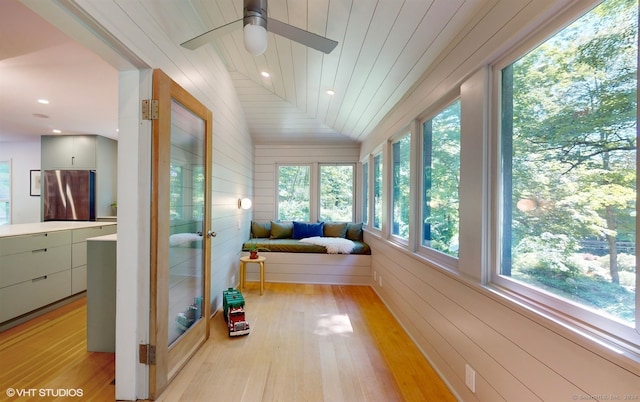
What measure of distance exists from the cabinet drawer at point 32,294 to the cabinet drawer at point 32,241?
329 millimetres

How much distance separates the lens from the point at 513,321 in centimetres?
123

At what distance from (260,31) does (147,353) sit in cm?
200

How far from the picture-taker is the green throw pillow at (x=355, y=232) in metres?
4.71

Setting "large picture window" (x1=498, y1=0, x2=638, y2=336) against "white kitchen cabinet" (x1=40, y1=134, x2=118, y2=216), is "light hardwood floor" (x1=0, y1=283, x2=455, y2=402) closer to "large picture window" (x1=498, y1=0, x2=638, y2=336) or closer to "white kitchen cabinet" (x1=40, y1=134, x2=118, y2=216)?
"large picture window" (x1=498, y1=0, x2=638, y2=336)

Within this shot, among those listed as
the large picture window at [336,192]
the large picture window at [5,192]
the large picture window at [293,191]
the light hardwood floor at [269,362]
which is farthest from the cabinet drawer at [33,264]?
the large picture window at [5,192]

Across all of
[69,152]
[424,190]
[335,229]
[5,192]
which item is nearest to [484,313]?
[424,190]

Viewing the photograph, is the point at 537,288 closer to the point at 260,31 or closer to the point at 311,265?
the point at 260,31

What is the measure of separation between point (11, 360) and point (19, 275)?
93cm

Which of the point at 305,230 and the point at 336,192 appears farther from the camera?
the point at 336,192

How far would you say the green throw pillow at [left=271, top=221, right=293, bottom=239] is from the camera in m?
4.78

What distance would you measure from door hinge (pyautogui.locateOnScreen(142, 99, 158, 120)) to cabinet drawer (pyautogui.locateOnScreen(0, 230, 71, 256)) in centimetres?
215

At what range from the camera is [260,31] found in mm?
1425

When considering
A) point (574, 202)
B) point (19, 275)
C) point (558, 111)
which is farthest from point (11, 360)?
point (558, 111)

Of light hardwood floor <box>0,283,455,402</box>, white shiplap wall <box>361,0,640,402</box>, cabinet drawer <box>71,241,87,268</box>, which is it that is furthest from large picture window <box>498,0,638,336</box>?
cabinet drawer <box>71,241,87,268</box>
